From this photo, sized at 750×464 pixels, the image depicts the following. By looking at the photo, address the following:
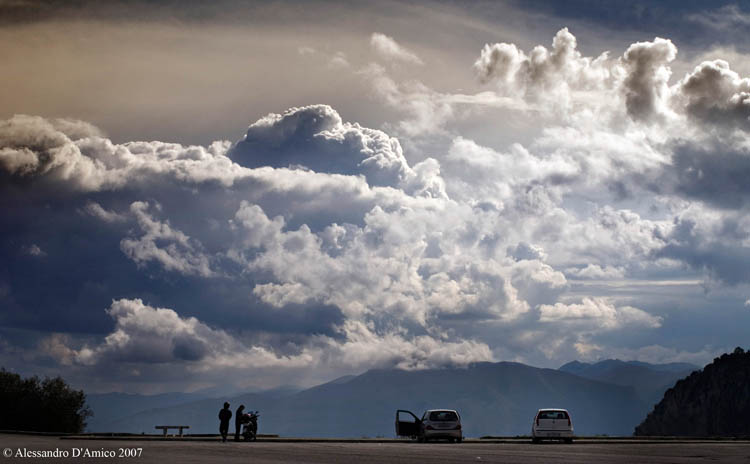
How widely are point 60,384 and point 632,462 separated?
10422cm

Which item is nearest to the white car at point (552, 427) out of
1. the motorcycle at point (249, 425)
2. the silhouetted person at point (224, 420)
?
the motorcycle at point (249, 425)

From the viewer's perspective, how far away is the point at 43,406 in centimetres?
11806

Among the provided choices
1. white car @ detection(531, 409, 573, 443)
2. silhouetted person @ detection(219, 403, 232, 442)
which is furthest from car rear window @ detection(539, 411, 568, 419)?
silhouetted person @ detection(219, 403, 232, 442)

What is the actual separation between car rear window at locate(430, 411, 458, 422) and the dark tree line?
72402mm

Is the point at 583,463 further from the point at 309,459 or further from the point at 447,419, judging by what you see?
the point at 447,419

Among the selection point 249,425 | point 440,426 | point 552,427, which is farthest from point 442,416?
point 249,425

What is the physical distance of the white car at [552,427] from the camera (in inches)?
2153

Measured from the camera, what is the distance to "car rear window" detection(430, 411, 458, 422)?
56191 mm

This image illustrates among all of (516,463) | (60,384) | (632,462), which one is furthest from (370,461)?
(60,384)

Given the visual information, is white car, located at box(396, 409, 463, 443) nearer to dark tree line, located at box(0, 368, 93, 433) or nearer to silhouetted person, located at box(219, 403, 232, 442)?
silhouetted person, located at box(219, 403, 232, 442)

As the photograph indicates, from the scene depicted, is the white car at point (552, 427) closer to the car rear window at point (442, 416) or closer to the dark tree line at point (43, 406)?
the car rear window at point (442, 416)

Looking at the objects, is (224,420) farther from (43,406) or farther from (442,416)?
(43,406)

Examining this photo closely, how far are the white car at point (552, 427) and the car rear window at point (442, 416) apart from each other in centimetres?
499

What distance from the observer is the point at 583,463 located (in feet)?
94.6
